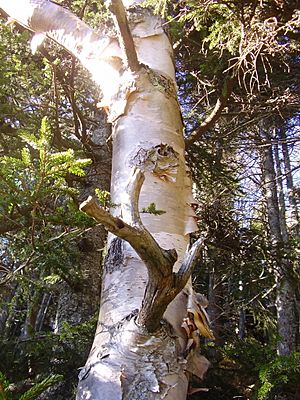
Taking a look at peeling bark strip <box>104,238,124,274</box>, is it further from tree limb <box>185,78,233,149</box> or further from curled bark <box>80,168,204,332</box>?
tree limb <box>185,78,233,149</box>

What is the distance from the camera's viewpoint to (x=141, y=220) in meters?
1.27

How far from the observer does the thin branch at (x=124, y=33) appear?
163 cm

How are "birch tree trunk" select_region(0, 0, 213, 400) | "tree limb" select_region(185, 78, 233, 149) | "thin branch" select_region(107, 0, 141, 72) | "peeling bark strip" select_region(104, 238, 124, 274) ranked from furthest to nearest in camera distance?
"tree limb" select_region(185, 78, 233, 149)
"thin branch" select_region(107, 0, 141, 72)
"peeling bark strip" select_region(104, 238, 124, 274)
"birch tree trunk" select_region(0, 0, 213, 400)

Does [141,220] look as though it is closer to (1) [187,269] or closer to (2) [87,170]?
(1) [187,269]

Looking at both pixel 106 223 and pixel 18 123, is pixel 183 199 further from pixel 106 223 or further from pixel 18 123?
pixel 18 123

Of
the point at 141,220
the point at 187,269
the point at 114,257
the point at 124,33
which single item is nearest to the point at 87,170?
the point at 124,33

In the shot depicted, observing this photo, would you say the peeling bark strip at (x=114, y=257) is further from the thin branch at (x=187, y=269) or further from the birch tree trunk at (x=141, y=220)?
the thin branch at (x=187, y=269)

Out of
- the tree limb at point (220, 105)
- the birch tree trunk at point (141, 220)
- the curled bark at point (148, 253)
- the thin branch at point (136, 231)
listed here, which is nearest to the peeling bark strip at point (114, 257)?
the birch tree trunk at point (141, 220)

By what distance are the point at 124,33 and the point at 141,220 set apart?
98 centimetres

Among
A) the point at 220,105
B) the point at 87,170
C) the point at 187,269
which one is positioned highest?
the point at 220,105

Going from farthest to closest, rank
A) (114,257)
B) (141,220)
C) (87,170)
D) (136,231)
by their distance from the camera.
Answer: (87,170) < (114,257) < (141,220) < (136,231)

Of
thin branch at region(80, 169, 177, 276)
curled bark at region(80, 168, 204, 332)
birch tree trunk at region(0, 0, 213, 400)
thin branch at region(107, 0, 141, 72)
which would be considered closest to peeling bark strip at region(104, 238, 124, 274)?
birch tree trunk at region(0, 0, 213, 400)

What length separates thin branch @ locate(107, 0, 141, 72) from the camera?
163cm

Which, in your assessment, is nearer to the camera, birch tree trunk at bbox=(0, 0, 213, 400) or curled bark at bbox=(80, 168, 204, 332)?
curled bark at bbox=(80, 168, 204, 332)
